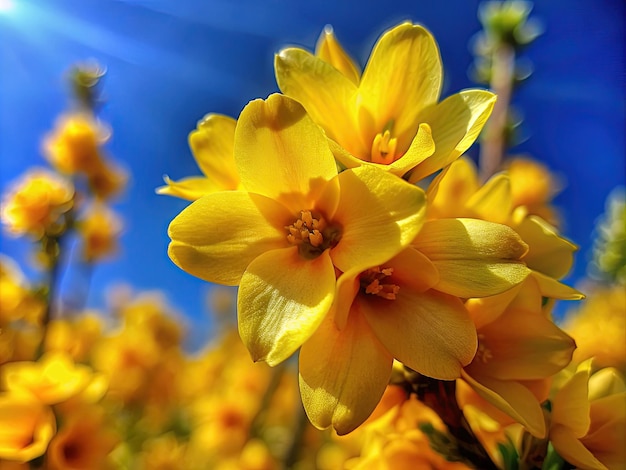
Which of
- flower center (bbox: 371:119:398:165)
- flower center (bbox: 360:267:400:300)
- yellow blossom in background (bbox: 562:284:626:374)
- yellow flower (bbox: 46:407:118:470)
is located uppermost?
flower center (bbox: 371:119:398:165)

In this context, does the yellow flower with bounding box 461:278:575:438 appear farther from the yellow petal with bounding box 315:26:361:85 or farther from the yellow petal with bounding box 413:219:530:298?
the yellow petal with bounding box 315:26:361:85

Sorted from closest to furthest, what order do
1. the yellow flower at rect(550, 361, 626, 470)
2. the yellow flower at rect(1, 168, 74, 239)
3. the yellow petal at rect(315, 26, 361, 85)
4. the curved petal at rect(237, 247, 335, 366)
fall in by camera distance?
the curved petal at rect(237, 247, 335, 366), the yellow flower at rect(550, 361, 626, 470), the yellow petal at rect(315, 26, 361, 85), the yellow flower at rect(1, 168, 74, 239)

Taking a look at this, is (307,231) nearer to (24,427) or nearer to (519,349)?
(519,349)

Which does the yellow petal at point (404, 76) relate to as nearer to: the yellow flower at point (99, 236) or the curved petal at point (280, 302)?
the curved petal at point (280, 302)

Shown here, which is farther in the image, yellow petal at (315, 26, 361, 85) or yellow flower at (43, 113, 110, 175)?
yellow flower at (43, 113, 110, 175)

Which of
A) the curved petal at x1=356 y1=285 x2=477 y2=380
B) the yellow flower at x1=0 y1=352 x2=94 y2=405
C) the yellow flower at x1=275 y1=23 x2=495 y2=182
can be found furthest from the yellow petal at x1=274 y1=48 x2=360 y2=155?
the yellow flower at x1=0 y1=352 x2=94 y2=405

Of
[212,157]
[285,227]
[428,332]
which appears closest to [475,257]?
[428,332]
